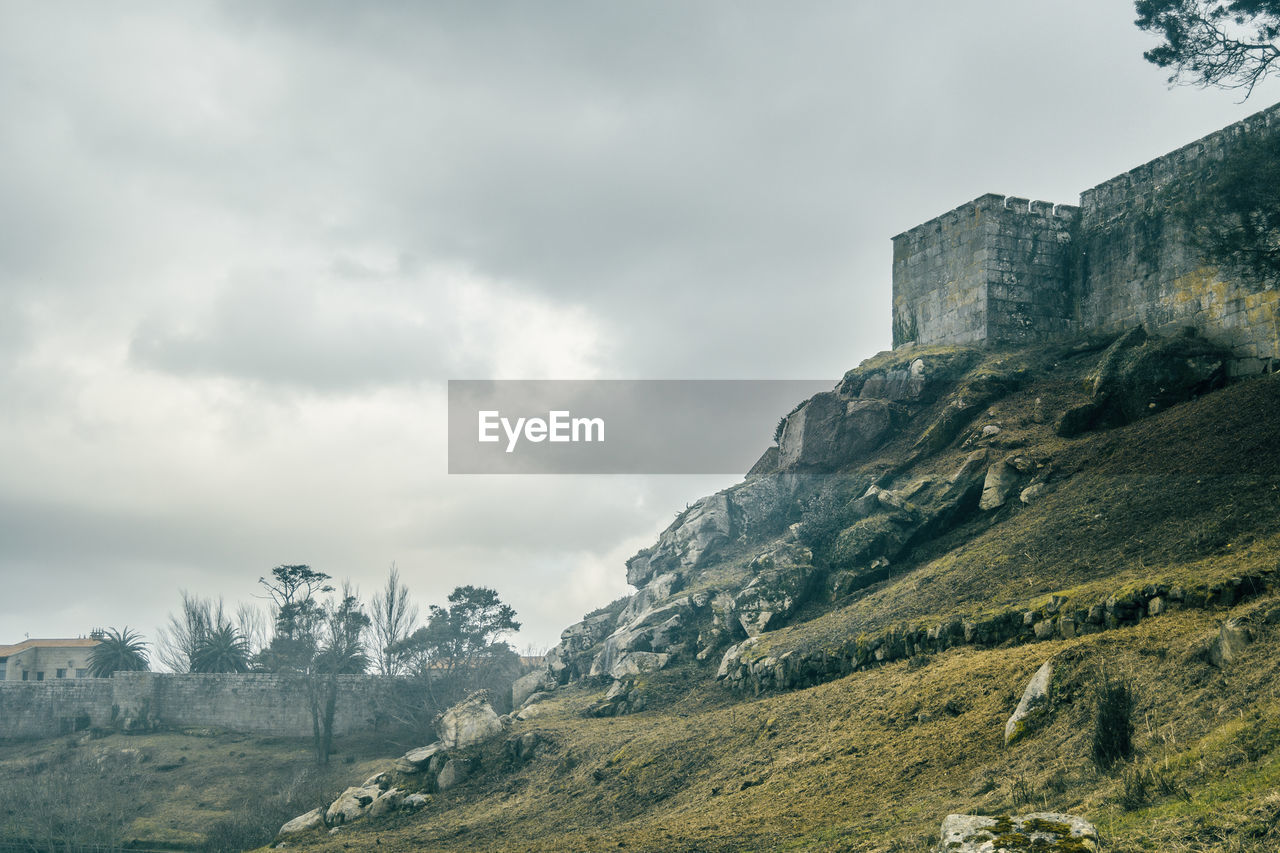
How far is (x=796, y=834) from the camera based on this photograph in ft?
44.8

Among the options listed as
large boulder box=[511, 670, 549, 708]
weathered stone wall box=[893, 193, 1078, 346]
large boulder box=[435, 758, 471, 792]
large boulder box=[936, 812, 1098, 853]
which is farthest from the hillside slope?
large boulder box=[511, 670, 549, 708]

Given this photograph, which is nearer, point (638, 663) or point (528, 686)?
point (638, 663)

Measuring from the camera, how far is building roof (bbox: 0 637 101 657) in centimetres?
8475

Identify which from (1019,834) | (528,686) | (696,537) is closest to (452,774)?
(528,686)

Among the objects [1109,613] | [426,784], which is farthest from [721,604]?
[1109,613]

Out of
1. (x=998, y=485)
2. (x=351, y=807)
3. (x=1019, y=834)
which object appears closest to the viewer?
(x=1019, y=834)

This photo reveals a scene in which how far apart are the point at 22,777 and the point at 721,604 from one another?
38812 mm

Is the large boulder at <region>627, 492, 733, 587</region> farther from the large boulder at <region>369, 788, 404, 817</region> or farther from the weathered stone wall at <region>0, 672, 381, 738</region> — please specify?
the weathered stone wall at <region>0, 672, 381, 738</region>

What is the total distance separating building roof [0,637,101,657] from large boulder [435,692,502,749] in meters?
68.5

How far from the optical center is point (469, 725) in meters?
28.8

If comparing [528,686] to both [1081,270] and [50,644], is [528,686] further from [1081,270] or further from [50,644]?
[50,644]

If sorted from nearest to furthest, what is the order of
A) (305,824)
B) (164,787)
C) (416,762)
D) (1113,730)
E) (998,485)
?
(1113,730) < (998,485) < (305,824) < (416,762) < (164,787)

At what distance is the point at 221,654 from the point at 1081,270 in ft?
166

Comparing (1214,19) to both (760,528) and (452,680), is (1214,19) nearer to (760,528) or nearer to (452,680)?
(760,528)
